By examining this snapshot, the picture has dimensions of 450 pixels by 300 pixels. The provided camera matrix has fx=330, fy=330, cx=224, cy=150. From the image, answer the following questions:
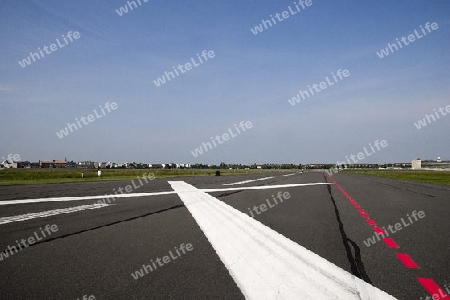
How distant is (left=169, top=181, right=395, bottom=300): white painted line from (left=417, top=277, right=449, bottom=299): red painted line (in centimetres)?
53

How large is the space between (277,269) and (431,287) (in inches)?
60.2

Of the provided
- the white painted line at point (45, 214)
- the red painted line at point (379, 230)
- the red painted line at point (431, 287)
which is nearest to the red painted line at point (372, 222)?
the red painted line at point (379, 230)

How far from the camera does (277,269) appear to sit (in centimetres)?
375

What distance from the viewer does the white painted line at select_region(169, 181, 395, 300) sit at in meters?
3.07

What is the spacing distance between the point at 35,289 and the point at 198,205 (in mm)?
6720

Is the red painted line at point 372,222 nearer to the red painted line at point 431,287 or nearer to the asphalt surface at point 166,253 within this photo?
the asphalt surface at point 166,253

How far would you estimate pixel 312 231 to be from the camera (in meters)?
6.13

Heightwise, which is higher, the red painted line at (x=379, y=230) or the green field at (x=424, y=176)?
the red painted line at (x=379, y=230)

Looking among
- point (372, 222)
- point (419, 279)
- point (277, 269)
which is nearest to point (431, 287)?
point (419, 279)

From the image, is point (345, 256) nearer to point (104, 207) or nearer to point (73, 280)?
point (73, 280)

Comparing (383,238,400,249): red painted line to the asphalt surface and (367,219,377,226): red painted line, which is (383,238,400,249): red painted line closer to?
the asphalt surface

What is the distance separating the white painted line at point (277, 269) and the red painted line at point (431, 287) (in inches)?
20.9

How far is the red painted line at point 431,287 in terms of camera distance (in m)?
3.13

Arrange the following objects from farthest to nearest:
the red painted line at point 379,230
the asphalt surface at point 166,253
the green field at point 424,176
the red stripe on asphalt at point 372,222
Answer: the green field at point 424,176 → the red stripe on asphalt at point 372,222 → the red painted line at point 379,230 → the asphalt surface at point 166,253
